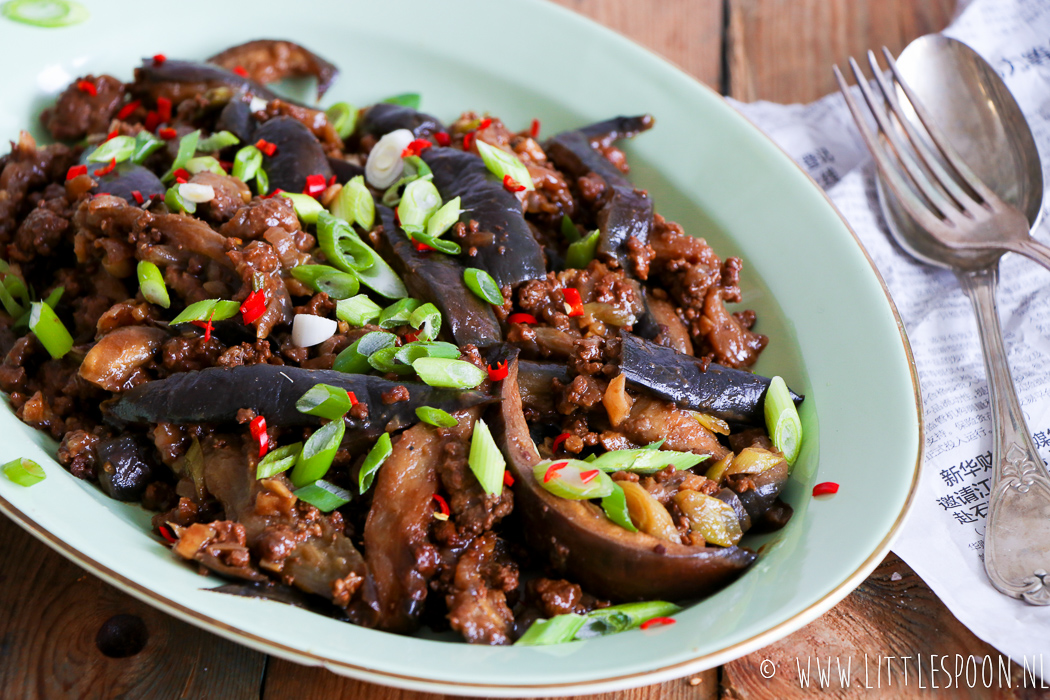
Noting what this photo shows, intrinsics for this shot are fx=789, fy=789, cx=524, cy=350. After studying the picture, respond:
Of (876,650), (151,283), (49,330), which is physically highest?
(151,283)

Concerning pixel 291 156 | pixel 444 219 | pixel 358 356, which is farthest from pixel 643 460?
pixel 291 156

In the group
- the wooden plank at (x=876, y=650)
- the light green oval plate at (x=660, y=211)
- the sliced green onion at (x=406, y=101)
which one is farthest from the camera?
the sliced green onion at (x=406, y=101)

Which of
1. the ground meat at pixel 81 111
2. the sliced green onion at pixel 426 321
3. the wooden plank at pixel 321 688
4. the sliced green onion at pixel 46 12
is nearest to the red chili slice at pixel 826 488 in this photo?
the wooden plank at pixel 321 688

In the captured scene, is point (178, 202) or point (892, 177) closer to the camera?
point (178, 202)

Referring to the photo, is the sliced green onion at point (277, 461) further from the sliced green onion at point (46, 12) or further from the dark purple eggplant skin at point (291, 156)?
the sliced green onion at point (46, 12)

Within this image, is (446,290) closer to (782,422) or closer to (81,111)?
(782,422)

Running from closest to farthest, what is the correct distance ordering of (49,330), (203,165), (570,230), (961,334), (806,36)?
(49,330)
(203,165)
(570,230)
(961,334)
(806,36)

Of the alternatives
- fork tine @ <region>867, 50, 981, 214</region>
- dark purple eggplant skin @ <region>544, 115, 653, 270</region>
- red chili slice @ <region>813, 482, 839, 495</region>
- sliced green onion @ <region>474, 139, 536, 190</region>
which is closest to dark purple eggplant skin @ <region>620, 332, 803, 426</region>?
red chili slice @ <region>813, 482, 839, 495</region>
